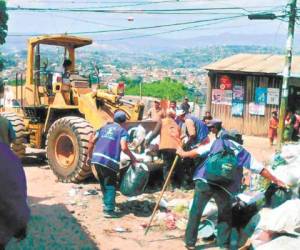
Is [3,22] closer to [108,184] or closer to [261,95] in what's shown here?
[261,95]

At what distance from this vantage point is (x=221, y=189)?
6.46 metres

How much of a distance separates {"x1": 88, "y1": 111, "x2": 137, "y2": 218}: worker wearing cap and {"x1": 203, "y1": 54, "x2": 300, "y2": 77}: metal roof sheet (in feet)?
42.9

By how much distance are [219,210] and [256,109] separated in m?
15.1

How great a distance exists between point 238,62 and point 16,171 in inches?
803

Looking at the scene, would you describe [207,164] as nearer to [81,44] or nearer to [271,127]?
[81,44]

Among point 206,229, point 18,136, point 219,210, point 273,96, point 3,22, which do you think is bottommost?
point 206,229

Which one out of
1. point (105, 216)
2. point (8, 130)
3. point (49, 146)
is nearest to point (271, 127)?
point (49, 146)

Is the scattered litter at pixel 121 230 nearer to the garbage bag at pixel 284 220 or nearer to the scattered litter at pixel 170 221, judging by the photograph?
the scattered litter at pixel 170 221

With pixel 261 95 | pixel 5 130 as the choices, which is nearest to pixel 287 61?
pixel 261 95

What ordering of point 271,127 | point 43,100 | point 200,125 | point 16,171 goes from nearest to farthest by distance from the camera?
point 16,171 < point 200,125 < point 43,100 < point 271,127

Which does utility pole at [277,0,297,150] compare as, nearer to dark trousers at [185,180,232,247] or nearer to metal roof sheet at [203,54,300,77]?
metal roof sheet at [203,54,300,77]

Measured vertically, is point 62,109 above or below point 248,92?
below

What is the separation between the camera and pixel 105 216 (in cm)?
811

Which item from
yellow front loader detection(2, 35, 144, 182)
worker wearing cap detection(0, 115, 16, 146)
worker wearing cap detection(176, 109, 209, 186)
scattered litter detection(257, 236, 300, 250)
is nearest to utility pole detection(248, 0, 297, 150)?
yellow front loader detection(2, 35, 144, 182)
